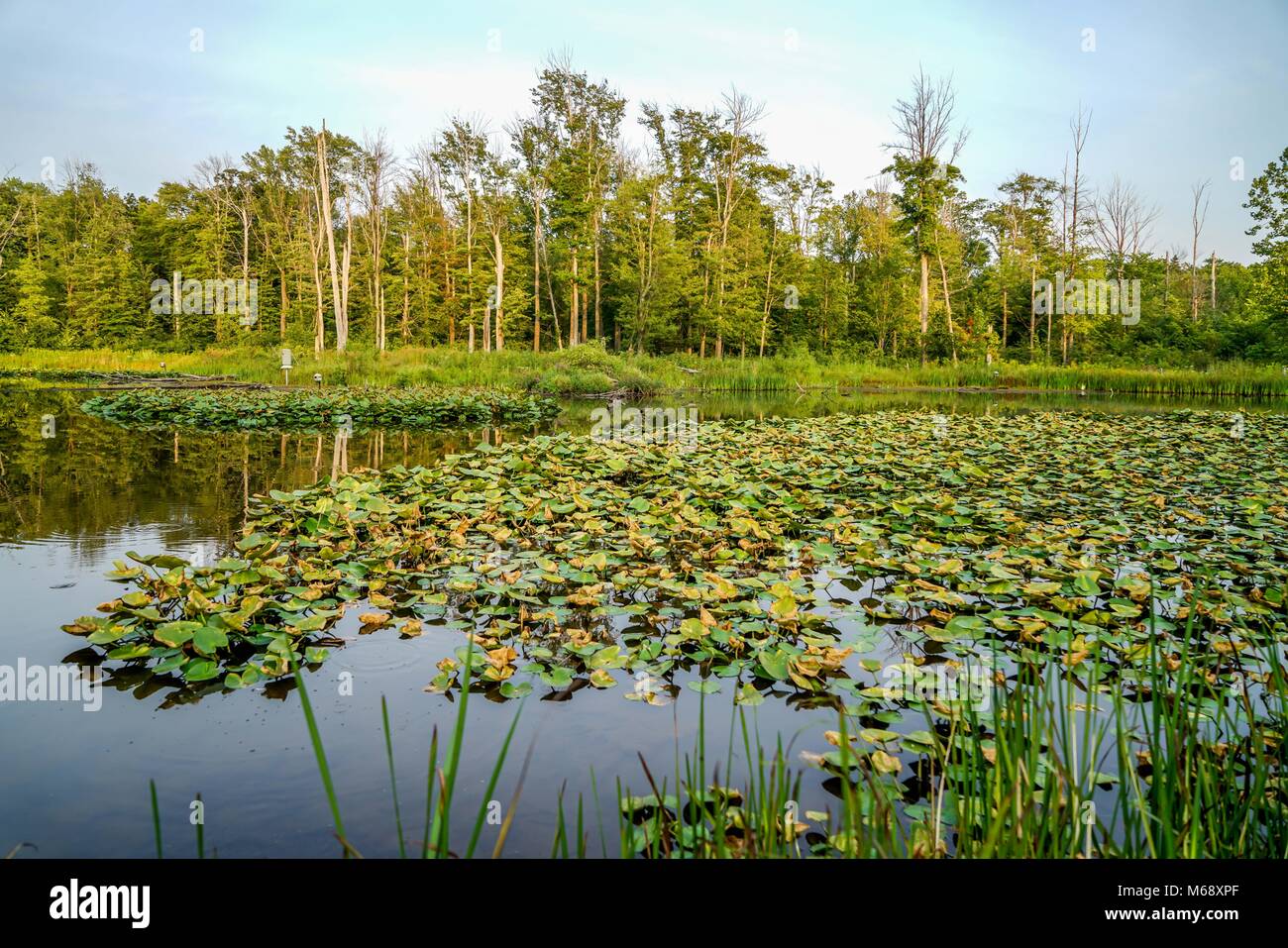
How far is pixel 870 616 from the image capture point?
3.73 metres

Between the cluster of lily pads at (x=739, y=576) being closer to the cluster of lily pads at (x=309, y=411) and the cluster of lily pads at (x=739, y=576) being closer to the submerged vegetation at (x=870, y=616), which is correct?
the submerged vegetation at (x=870, y=616)

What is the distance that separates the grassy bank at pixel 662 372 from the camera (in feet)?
67.5

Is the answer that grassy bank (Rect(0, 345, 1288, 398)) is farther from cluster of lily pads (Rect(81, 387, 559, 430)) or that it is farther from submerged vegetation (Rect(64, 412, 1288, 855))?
submerged vegetation (Rect(64, 412, 1288, 855))

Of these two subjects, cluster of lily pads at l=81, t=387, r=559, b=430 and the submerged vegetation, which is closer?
the submerged vegetation

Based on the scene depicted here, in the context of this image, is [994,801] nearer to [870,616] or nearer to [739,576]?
[870,616]

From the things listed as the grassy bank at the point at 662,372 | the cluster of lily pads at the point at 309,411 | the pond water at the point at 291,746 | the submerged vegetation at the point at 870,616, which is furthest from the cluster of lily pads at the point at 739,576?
the grassy bank at the point at 662,372

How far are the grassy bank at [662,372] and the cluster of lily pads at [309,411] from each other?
490 cm

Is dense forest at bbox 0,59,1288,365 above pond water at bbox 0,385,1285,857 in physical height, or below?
above

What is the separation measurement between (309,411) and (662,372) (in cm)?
1272

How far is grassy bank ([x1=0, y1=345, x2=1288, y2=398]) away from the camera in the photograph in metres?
20.6

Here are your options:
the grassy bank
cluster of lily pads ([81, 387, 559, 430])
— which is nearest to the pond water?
cluster of lily pads ([81, 387, 559, 430])

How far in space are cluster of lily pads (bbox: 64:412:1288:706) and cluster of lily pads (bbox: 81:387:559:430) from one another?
7.27 metres
